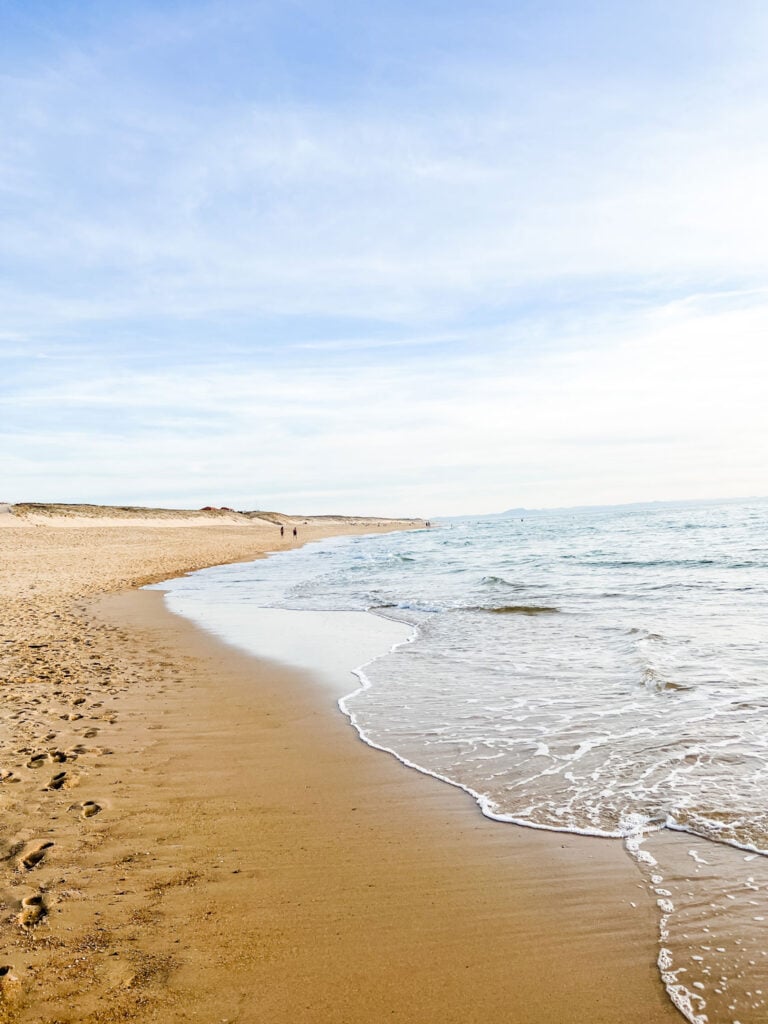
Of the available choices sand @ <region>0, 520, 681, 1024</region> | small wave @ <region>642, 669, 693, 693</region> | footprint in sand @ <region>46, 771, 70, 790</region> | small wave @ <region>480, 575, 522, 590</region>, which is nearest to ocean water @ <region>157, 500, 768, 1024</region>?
small wave @ <region>642, 669, 693, 693</region>

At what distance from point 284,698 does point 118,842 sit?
3.90m

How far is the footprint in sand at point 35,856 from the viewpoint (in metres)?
3.86

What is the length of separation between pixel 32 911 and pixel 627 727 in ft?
17.6

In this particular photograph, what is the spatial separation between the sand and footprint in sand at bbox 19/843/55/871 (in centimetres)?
2

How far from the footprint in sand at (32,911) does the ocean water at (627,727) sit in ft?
9.71

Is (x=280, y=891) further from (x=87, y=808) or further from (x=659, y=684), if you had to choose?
(x=659, y=684)

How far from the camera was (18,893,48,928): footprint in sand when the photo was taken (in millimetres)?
3291

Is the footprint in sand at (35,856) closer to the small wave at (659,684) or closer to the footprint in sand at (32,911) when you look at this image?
the footprint in sand at (32,911)

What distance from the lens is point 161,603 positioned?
17031 mm

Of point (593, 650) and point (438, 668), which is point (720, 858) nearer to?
point (438, 668)

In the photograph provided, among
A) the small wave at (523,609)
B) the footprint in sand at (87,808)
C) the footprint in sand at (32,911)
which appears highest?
the footprint in sand at (32,911)

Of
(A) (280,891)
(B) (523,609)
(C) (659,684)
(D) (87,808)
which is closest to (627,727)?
(C) (659,684)

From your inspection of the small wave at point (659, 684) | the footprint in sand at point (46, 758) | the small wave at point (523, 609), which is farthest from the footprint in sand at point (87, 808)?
the small wave at point (523, 609)

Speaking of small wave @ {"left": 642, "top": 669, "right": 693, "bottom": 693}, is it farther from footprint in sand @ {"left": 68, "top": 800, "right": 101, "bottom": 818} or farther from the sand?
footprint in sand @ {"left": 68, "top": 800, "right": 101, "bottom": 818}
